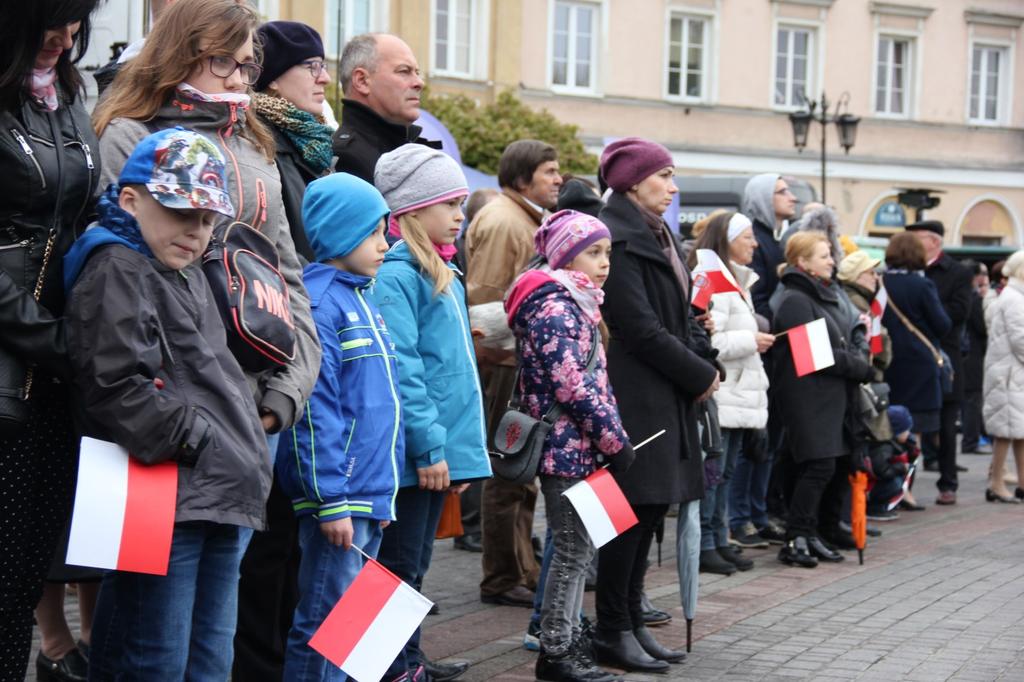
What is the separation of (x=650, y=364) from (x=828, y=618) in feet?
5.94

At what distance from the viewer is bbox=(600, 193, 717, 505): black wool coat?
6145 millimetres

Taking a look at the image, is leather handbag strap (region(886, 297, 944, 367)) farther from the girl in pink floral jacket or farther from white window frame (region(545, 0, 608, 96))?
white window frame (region(545, 0, 608, 96))

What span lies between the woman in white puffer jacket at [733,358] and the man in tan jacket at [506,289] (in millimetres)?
1274

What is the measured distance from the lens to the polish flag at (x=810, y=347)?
8.62 metres

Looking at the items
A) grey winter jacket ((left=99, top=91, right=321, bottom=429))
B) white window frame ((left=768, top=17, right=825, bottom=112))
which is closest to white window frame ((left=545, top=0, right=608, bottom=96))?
white window frame ((left=768, top=17, right=825, bottom=112))

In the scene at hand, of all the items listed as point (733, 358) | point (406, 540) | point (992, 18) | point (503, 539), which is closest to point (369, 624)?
point (406, 540)

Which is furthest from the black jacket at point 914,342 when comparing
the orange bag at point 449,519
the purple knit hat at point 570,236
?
the orange bag at point 449,519

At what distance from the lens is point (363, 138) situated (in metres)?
5.95

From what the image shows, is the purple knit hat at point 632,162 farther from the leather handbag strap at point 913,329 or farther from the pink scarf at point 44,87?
the leather handbag strap at point 913,329

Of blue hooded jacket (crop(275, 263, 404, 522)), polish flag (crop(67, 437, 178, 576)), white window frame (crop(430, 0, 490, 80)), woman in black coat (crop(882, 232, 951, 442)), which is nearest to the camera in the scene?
polish flag (crop(67, 437, 178, 576))

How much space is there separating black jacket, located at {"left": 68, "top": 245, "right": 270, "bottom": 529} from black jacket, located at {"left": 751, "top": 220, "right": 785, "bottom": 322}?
629 centimetres

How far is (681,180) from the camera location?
21906mm

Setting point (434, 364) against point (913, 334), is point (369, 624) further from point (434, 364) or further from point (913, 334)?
point (913, 334)

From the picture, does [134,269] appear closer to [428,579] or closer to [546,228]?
[546,228]
